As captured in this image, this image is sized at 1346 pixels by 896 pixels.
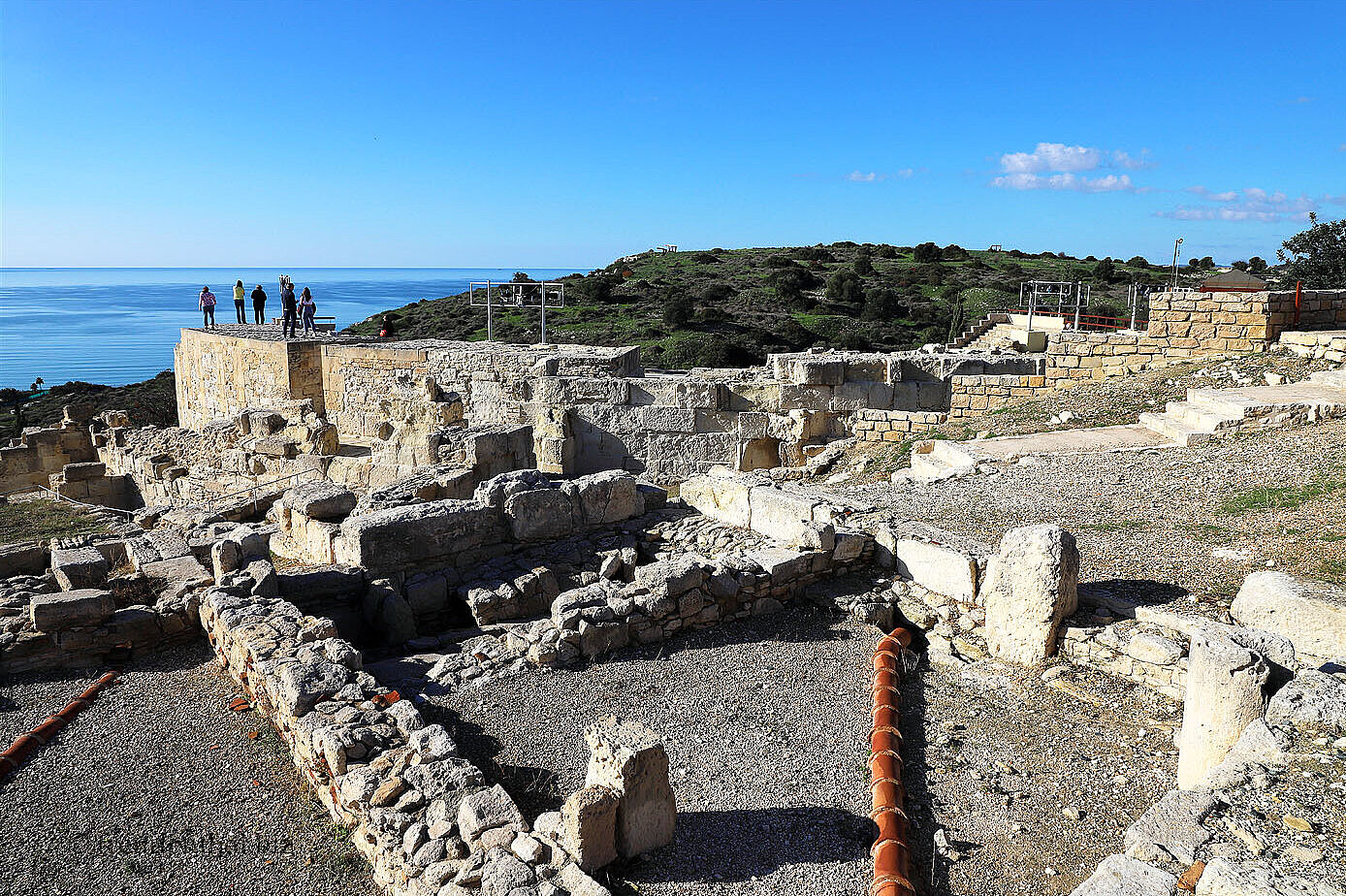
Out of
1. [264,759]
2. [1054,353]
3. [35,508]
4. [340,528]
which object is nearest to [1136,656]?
[264,759]

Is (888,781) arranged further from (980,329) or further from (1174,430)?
(980,329)

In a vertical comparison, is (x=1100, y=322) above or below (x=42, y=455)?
above

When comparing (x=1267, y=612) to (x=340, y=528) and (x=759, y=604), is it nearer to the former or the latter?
(x=759, y=604)

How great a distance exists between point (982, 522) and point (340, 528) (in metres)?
6.30

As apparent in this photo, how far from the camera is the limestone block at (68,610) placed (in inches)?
271

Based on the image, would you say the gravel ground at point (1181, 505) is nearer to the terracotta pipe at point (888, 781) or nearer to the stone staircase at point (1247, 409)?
the stone staircase at point (1247, 409)

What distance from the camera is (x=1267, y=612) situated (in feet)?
18.5

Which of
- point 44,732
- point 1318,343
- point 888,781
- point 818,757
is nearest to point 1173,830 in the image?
point 888,781

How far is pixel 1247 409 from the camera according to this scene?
1034 cm

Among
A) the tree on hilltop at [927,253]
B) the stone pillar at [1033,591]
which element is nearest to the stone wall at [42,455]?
the stone pillar at [1033,591]

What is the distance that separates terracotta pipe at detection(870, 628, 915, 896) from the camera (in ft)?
13.9

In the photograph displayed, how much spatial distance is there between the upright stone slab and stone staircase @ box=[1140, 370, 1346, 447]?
8.49 m

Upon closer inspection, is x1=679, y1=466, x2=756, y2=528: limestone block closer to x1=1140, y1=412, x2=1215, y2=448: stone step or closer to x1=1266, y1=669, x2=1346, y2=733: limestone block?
x1=1140, y1=412, x2=1215, y2=448: stone step

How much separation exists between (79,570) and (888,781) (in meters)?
7.28
